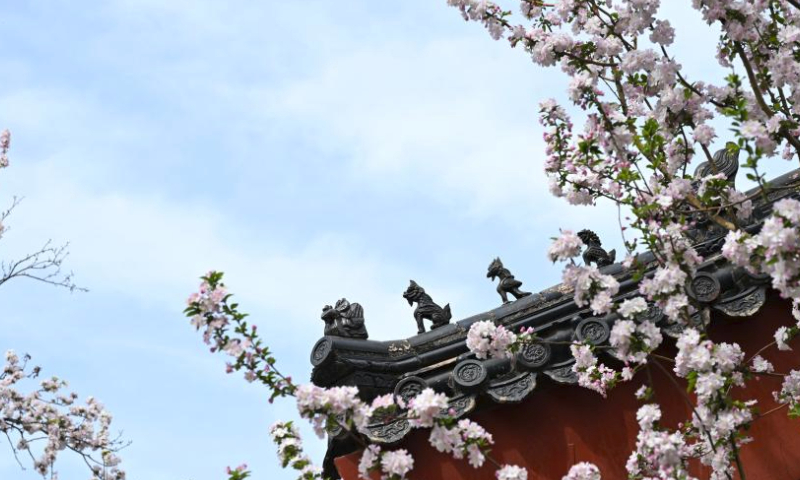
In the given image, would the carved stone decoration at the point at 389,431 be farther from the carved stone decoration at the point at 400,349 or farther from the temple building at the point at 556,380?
the carved stone decoration at the point at 400,349

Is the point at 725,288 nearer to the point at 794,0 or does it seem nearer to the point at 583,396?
the point at 583,396

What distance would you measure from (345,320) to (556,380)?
66.5 inches

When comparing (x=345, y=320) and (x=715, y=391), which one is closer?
(x=715, y=391)

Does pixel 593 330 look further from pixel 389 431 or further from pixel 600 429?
pixel 389 431

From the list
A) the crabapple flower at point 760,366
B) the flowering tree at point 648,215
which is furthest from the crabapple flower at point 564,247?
the crabapple flower at point 760,366

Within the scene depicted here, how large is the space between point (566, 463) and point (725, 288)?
162 centimetres

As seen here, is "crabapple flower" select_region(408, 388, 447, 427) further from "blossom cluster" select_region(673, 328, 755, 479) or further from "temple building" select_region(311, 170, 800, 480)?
"temple building" select_region(311, 170, 800, 480)

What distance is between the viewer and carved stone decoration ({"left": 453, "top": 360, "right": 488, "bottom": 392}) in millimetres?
7352

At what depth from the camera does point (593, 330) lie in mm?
7215

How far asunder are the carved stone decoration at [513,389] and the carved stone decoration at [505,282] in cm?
122

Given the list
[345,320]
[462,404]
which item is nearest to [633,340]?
[462,404]

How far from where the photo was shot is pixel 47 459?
9312 millimetres

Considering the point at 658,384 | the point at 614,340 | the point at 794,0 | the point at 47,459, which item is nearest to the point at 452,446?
the point at 614,340

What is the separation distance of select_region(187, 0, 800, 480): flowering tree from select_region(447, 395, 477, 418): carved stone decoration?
2.76 ft
